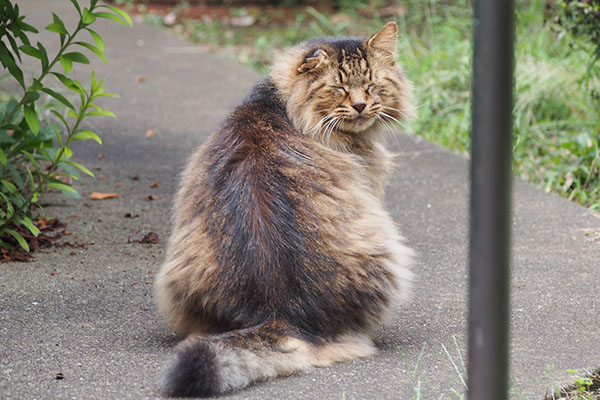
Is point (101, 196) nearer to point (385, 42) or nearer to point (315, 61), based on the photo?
point (315, 61)

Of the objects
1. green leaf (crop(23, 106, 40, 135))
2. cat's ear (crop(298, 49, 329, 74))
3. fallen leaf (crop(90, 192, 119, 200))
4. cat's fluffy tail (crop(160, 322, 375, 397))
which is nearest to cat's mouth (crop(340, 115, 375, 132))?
cat's ear (crop(298, 49, 329, 74))

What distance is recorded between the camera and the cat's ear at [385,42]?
3.35 meters

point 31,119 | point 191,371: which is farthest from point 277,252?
point 31,119

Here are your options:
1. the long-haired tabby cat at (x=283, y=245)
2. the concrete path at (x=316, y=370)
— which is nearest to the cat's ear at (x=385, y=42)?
the long-haired tabby cat at (x=283, y=245)

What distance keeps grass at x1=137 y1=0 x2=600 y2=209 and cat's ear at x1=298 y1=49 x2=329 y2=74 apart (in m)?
1.35

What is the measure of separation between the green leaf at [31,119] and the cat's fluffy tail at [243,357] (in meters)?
1.43

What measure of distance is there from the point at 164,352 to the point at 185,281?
1.01ft

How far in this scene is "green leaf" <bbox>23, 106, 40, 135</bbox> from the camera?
137 inches

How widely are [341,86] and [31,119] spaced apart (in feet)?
4.62

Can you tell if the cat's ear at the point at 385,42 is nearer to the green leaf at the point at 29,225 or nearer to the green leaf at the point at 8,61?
the green leaf at the point at 8,61

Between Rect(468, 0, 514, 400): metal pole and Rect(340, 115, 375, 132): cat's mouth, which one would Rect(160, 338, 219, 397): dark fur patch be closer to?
Rect(468, 0, 514, 400): metal pole

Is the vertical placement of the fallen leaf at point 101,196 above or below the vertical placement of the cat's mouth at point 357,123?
below

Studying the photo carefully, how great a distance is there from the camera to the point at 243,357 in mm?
2514

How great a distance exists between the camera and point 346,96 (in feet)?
10.6
